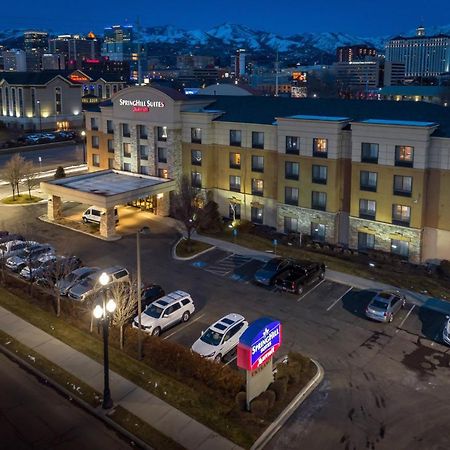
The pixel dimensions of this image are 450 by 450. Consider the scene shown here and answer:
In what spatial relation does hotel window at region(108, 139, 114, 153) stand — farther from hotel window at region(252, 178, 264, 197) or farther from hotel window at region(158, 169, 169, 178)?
hotel window at region(252, 178, 264, 197)

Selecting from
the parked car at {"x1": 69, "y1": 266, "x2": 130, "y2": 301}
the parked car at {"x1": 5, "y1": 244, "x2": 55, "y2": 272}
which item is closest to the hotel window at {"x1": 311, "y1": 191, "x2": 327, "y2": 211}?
the parked car at {"x1": 69, "y1": 266, "x2": 130, "y2": 301}

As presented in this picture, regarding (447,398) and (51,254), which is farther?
(51,254)

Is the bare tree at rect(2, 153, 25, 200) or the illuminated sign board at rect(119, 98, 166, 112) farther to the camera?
the bare tree at rect(2, 153, 25, 200)

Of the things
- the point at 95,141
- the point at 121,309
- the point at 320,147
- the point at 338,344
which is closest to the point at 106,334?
the point at 121,309

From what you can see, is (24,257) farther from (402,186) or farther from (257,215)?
(402,186)

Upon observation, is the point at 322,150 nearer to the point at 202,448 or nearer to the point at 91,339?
the point at 91,339

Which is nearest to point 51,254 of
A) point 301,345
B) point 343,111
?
point 301,345

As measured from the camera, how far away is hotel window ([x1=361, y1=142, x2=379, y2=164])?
48812 mm

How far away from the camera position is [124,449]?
931 inches

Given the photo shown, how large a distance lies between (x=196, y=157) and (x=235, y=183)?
5.78 m

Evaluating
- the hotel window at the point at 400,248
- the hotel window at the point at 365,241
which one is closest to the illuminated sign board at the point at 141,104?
the hotel window at the point at 365,241

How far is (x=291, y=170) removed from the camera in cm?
5456

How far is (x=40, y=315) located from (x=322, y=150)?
29.5 m

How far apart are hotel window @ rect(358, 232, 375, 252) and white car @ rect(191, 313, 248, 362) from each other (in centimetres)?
2133
